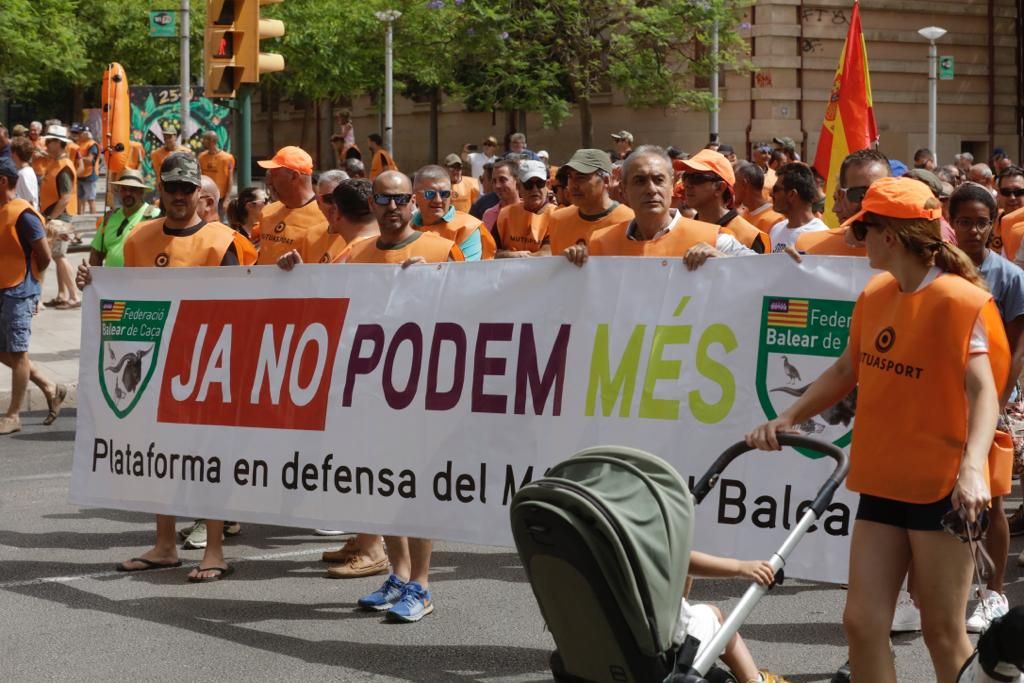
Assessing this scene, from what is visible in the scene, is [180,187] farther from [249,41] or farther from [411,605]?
[249,41]

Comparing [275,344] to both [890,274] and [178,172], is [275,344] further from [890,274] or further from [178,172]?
[890,274]

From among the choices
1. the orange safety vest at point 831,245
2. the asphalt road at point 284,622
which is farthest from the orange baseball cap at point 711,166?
the asphalt road at point 284,622

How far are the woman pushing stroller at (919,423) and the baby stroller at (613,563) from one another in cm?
57

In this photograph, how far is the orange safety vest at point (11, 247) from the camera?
12289 millimetres

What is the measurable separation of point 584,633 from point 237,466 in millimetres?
3672

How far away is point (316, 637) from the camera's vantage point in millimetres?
6785

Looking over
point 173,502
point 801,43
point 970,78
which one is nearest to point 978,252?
point 173,502

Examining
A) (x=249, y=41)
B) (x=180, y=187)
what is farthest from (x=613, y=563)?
(x=249, y=41)

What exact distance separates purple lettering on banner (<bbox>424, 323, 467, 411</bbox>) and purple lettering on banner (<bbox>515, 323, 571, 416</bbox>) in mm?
271

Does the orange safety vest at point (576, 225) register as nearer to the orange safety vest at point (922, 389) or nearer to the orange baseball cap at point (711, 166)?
the orange baseball cap at point (711, 166)

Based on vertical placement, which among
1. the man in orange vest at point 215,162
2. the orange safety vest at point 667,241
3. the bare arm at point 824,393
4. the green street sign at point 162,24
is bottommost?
the bare arm at point 824,393

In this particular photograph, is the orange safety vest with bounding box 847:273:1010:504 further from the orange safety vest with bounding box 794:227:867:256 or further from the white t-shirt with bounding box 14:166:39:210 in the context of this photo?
the white t-shirt with bounding box 14:166:39:210

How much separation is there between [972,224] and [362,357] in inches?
105

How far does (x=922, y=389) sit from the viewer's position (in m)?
4.62
